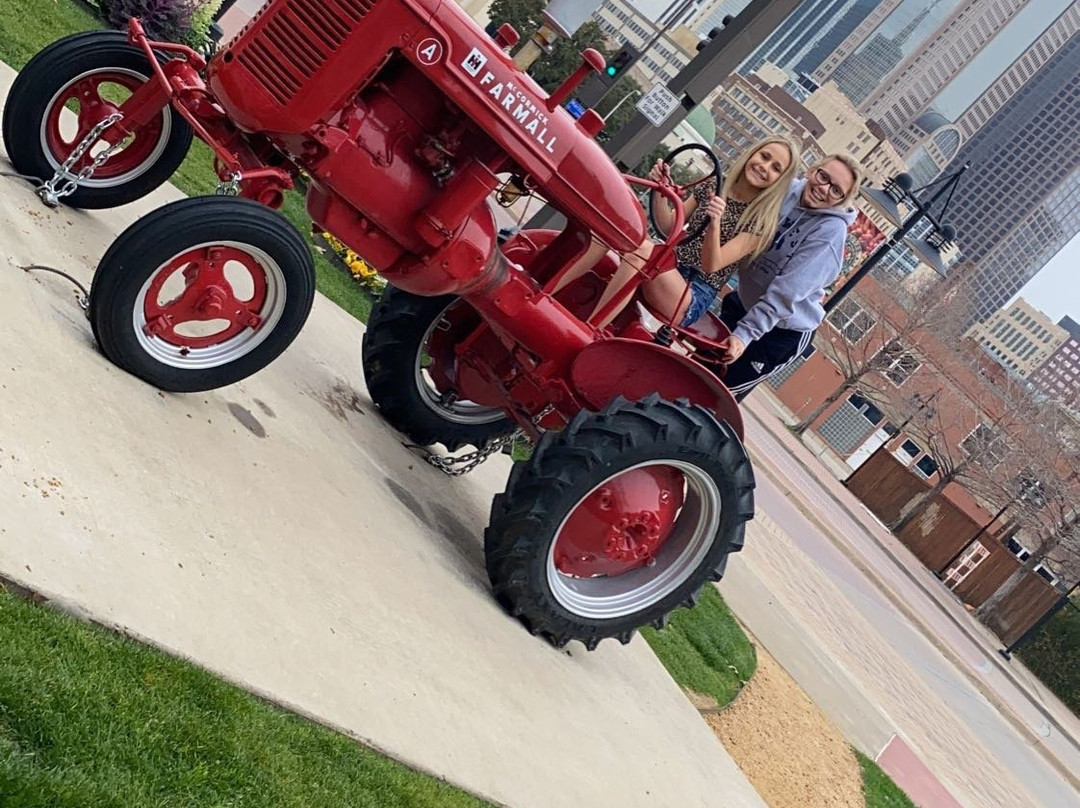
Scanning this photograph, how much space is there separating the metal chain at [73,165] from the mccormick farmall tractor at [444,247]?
0.02m

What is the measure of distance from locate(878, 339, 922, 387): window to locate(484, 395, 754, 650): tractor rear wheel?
3170 centimetres

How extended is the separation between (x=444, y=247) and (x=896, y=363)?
3407cm

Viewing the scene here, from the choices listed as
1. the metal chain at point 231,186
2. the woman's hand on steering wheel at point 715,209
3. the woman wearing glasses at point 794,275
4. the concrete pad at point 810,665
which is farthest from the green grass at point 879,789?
the metal chain at point 231,186

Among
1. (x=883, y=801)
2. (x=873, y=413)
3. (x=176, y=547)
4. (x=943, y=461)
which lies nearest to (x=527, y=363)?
(x=176, y=547)

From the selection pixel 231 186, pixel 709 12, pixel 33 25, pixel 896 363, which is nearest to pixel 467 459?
pixel 231 186

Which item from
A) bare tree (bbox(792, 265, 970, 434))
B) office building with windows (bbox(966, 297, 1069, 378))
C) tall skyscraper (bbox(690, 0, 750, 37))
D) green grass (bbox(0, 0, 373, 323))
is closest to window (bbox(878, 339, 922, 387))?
bare tree (bbox(792, 265, 970, 434))

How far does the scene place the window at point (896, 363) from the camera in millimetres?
34969

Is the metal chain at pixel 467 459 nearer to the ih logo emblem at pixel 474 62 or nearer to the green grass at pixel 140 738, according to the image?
the ih logo emblem at pixel 474 62

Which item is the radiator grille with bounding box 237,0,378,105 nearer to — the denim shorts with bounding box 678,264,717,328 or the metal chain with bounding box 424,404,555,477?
the denim shorts with bounding box 678,264,717,328

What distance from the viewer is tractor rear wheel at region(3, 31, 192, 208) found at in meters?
4.32

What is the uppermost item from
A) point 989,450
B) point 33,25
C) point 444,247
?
point 989,450

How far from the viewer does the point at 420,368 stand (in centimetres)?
564

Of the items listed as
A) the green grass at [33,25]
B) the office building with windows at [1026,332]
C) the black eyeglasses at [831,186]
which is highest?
the office building with windows at [1026,332]

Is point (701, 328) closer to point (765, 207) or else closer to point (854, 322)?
point (765, 207)
